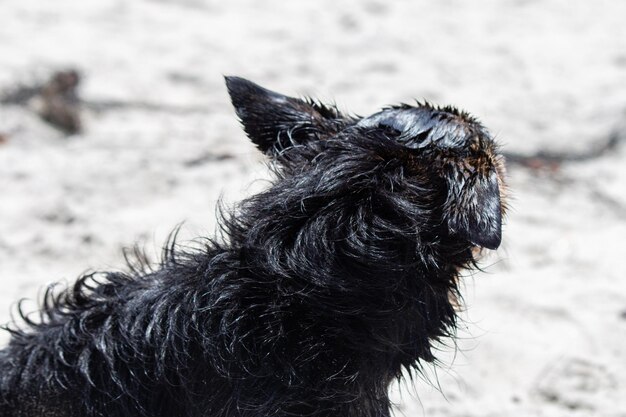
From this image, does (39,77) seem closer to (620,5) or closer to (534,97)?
(534,97)

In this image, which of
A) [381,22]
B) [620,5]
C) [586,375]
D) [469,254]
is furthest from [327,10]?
[469,254]

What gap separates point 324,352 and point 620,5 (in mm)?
6702

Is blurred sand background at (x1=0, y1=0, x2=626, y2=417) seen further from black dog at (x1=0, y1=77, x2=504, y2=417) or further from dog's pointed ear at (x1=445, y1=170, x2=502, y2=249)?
dog's pointed ear at (x1=445, y1=170, x2=502, y2=249)

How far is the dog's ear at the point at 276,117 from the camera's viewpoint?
11.5 feet

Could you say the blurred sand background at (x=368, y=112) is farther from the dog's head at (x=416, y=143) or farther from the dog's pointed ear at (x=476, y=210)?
the dog's pointed ear at (x=476, y=210)

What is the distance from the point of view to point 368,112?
6.68 meters

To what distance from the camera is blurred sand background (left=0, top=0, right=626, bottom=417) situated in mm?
4582

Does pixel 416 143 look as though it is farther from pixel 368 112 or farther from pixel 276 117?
pixel 368 112

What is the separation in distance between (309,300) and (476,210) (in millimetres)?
569

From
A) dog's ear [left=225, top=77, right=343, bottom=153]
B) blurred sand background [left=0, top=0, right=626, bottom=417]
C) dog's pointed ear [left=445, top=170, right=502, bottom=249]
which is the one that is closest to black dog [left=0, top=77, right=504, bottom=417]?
dog's pointed ear [left=445, top=170, right=502, bottom=249]

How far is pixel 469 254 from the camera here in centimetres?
303

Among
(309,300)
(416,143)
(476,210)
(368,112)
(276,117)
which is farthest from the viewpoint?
(368,112)

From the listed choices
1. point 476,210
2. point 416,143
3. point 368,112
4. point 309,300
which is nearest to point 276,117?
point 416,143

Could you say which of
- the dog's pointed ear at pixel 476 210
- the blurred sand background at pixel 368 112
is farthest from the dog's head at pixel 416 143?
the blurred sand background at pixel 368 112
